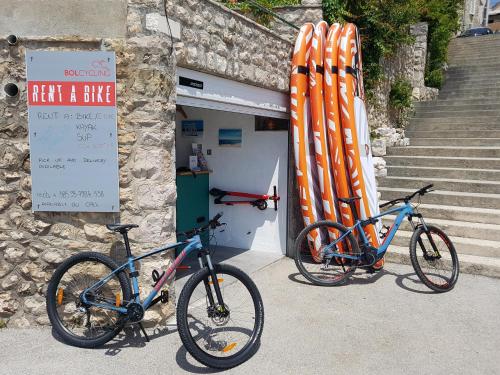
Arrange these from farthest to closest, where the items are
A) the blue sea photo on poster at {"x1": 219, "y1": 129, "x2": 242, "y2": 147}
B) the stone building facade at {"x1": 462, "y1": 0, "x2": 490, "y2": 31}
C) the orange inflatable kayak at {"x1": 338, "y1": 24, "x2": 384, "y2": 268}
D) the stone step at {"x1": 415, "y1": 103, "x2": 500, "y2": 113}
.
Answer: the stone building facade at {"x1": 462, "y1": 0, "x2": 490, "y2": 31}, the stone step at {"x1": 415, "y1": 103, "x2": 500, "y2": 113}, the blue sea photo on poster at {"x1": 219, "y1": 129, "x2": 242, "y2": 147}, the orange inflatable kayak at {"x1": 338, "y1": 24, "x2": 384, "y2": 268}

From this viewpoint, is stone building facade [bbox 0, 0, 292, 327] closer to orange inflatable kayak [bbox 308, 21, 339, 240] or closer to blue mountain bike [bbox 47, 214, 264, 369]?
blue mountain bike [bbox 47, 214, 264, 369]

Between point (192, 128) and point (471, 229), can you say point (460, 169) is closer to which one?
point (471, 229)

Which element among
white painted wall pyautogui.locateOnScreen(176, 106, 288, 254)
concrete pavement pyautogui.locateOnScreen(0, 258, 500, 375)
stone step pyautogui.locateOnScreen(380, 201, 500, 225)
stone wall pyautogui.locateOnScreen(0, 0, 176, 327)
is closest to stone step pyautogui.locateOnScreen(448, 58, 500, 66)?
stone step pyautogui.locateOnScreen(380, 201, 500, 225)

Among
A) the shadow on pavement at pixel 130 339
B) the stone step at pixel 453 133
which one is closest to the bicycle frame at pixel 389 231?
the shadow on pavement at pixel 130 339

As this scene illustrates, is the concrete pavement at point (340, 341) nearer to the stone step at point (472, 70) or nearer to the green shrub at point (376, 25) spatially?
the green shrub at point (376, 25)

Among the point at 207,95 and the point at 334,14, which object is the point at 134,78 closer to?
the point at 207,95

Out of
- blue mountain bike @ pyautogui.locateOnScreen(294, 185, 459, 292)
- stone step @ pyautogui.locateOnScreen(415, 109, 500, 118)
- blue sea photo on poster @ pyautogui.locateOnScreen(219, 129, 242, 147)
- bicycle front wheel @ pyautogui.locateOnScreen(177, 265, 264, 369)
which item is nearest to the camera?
bicycle front wheel @ pyautogui.locateOnScreen(177, 265, 264, 369)

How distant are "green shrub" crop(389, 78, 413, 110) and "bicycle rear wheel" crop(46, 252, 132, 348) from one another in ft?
27.3

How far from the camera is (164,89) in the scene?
3.59m

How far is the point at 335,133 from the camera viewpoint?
18.1 feet

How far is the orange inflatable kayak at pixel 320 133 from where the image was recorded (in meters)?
5.54

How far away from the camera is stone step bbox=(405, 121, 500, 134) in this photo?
869 cm

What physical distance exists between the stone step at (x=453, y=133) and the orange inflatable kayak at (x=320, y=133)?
4.50m

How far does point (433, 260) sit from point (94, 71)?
3988mm
